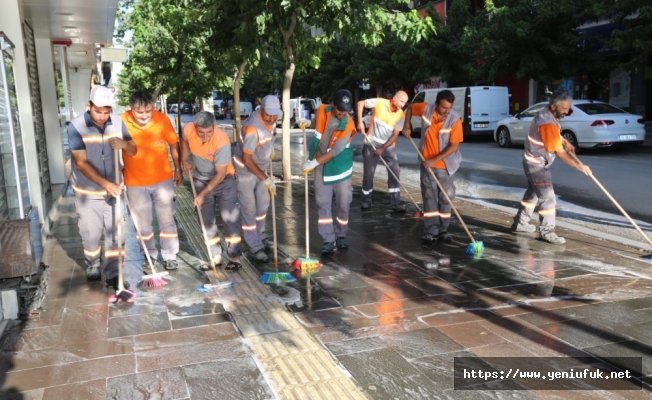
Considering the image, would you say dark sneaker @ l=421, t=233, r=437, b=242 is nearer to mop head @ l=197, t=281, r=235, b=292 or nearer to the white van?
mop head @ l=197, t=281, r=235, b=292

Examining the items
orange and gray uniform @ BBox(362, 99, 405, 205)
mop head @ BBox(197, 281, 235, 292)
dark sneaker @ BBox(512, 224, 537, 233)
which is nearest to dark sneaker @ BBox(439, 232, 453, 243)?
dark sneaker @ BBox(512, 224, 537, 233)

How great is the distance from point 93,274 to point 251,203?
64.9 inches

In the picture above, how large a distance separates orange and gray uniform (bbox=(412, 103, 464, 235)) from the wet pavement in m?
0.38

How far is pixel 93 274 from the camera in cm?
568

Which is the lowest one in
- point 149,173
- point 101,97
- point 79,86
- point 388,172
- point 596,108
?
point 388,172

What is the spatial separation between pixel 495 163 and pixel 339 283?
403 inches

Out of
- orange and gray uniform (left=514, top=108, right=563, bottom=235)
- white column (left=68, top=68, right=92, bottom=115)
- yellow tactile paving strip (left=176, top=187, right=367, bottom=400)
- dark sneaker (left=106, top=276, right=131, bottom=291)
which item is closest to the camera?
yellow tactile paving strip (left=176, top=187, right=367, bottom=400)

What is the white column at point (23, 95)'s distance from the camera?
7.06 meters

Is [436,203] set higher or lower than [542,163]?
lower

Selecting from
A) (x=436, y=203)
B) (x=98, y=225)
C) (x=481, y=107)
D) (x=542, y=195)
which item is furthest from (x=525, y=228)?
(x=481, y=107)

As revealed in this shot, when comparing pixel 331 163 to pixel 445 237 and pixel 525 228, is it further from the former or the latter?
pixel 525 228

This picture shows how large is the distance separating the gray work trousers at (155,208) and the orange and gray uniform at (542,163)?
4055mm

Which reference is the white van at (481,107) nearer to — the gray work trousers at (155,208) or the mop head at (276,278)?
the gray work trousers at (155,208)

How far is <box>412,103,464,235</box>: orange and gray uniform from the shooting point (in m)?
6.92
